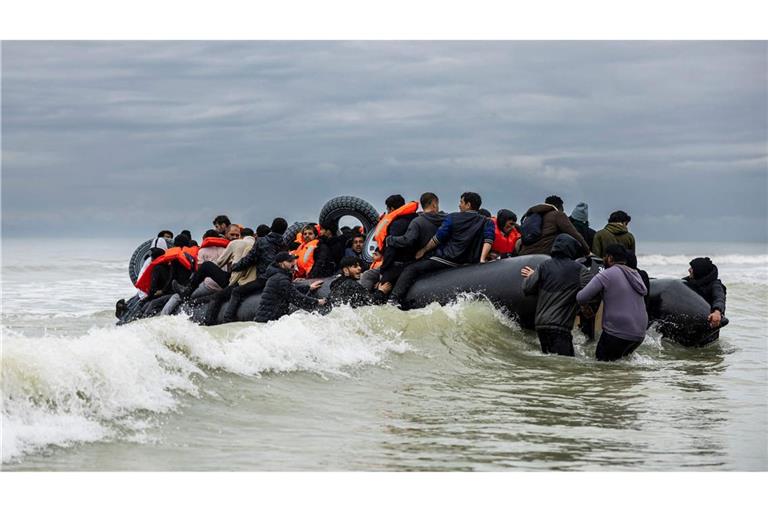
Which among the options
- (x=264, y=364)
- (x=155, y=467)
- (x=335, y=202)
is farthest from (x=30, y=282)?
(x=155, y=467)

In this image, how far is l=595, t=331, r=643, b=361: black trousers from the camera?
11.4 meters

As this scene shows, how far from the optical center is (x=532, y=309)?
12586mm

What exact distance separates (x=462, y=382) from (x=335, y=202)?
646cm

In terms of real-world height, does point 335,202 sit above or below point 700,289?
above

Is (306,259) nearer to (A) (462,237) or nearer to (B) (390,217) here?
(B) (390,217)

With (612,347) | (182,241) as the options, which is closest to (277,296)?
(612,347)

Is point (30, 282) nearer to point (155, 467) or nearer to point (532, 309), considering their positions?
point (532, 309)

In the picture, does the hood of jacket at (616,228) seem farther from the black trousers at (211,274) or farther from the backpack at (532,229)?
the black trousers at (211,274)

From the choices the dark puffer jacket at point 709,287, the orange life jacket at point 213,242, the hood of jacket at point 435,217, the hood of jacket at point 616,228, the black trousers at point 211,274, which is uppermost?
the hood of jacket at point 435,217

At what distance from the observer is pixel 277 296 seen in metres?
12.8

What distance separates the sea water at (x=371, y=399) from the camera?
684 cm

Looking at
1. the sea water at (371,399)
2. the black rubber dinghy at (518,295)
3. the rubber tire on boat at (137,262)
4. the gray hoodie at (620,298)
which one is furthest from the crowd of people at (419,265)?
the rubber tire on boat at (137,262)

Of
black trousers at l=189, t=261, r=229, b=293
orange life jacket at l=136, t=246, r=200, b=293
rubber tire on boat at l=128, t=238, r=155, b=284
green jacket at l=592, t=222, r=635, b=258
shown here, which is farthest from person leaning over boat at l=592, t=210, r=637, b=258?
rubber tire on boat at l=128, t=238, r=155, b=284

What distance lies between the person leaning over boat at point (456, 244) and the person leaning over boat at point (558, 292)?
133 cm
